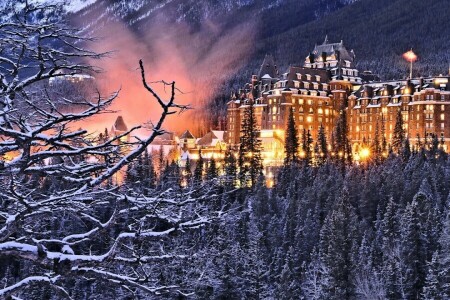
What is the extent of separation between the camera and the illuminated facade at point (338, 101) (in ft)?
311

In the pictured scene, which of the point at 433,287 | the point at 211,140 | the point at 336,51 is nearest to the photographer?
the point at 433,287

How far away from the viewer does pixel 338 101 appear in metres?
109

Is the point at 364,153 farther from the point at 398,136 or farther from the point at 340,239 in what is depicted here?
the point at 340,239

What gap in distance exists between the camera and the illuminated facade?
94688 millimetres

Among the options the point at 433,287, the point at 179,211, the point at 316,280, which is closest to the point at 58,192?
the point at 179,211

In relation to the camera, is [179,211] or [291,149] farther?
[291,149]

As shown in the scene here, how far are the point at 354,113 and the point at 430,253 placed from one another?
2191 inches

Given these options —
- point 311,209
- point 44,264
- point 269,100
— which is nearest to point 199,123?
point 269,100

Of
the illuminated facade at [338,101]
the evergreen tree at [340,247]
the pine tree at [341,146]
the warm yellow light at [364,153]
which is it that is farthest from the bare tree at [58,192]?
the warm yellow light at [364,153]

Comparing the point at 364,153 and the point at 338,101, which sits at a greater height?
→ the point at 338,101

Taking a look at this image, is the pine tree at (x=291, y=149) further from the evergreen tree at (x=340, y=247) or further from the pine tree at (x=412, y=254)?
the pine tree at (x=412, y=254)

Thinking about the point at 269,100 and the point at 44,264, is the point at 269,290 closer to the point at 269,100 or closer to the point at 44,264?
the point at 44,264

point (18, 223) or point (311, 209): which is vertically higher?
point (18, 223)

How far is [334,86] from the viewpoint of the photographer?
110m
